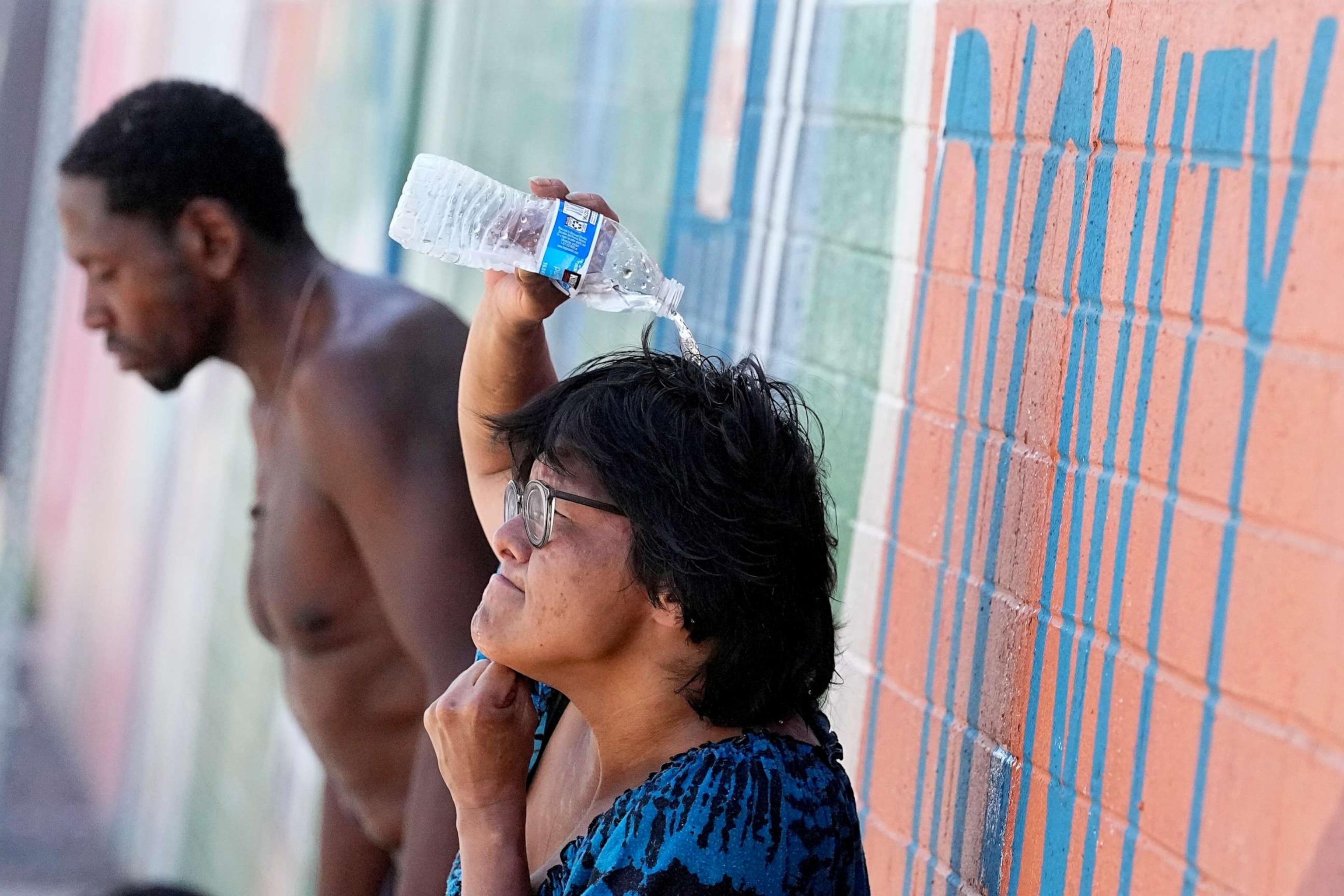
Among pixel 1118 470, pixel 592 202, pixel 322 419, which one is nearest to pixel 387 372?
pixel 322 419

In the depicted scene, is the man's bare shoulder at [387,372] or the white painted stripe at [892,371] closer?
the white painted stripe at [892,371]

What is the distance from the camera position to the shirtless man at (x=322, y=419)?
2.97 m

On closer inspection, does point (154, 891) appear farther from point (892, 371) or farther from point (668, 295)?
point (892, 371)

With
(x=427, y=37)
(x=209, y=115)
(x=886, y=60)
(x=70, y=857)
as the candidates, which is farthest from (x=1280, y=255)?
(x=70, y=857)

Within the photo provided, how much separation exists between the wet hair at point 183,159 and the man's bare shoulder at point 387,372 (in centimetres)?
42

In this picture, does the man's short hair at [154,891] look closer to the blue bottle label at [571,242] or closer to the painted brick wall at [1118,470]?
the painted brick wall at [1118,470]

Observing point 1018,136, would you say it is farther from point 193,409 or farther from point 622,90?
point 193,409

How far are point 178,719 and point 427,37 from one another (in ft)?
10.9

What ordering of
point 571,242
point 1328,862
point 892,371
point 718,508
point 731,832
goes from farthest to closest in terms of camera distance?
point 892,371 → point 571,242 → point 718,508 → point 731,832 → point 1328,862

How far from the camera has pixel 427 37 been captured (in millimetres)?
5820

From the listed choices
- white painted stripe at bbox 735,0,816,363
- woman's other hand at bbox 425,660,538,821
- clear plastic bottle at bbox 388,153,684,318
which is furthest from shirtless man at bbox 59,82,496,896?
woman's other hand at bbox 425,660,538,821

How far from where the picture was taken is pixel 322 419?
123 inches

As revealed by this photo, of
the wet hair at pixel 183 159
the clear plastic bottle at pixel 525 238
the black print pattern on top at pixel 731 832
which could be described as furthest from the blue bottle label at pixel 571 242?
the wet hair at pixel 183 159

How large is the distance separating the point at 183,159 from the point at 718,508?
6.83ft
